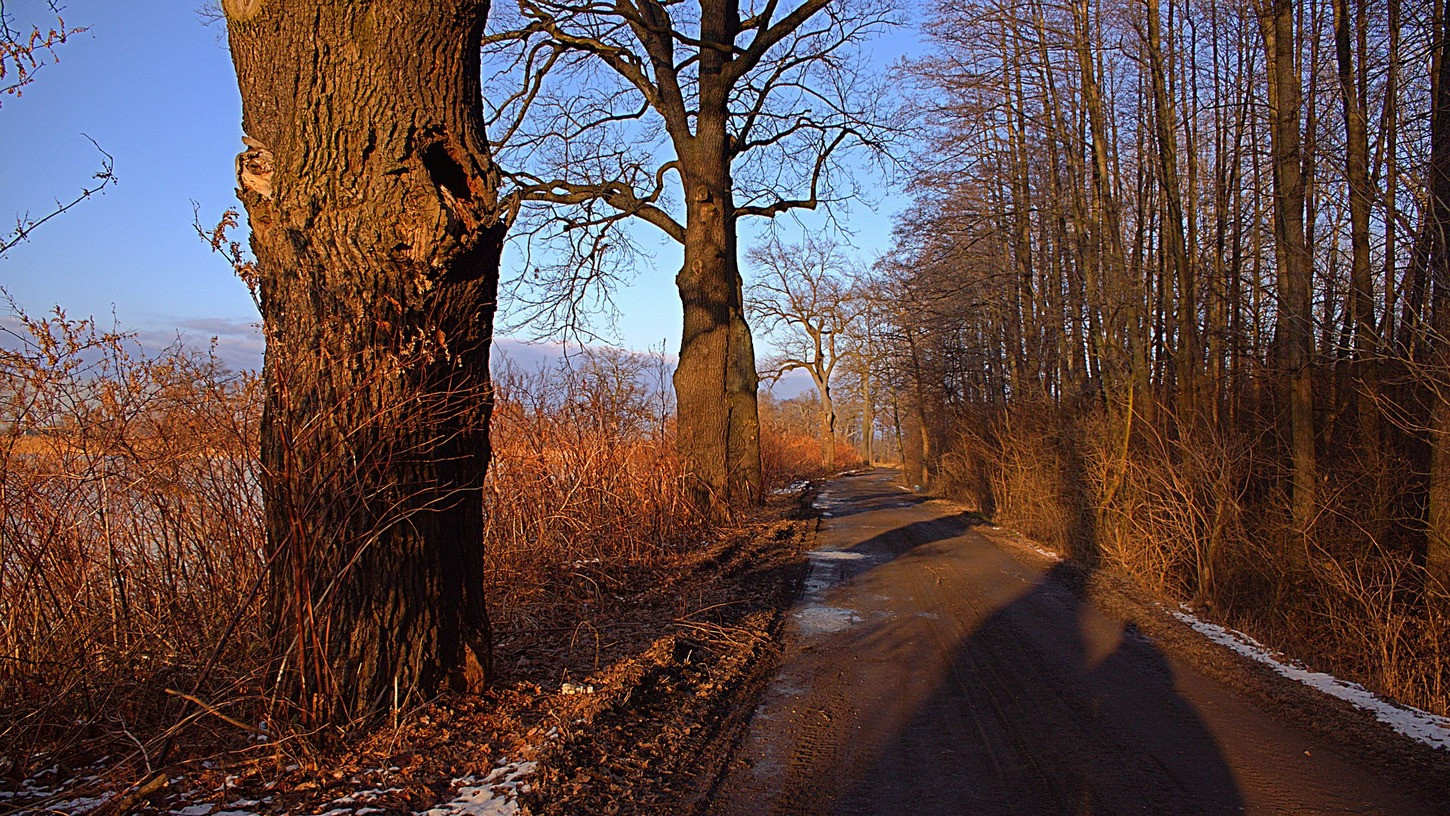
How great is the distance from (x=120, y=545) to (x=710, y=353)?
9.79 m

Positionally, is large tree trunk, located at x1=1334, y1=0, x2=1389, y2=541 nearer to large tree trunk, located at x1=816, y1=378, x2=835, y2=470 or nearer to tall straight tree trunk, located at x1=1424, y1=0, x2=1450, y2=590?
tall straight tree trunk, located at x1=1424, y1=0, x2=1450, y2=590

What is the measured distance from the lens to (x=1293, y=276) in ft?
25.6

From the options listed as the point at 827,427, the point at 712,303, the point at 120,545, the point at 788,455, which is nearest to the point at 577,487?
the point at 120,545

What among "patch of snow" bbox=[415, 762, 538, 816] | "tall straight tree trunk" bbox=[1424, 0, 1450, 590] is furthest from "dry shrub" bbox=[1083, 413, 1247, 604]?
"patch of snow" bbox=[415, 762, 538, 816]

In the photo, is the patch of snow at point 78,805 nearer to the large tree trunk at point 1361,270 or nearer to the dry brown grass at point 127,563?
the dry brown grass at point 127,563

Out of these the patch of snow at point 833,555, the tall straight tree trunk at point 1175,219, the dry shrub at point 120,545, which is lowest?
the patch of snow at point 833,555

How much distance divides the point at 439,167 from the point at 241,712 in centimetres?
265

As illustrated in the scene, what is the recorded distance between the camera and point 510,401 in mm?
7980

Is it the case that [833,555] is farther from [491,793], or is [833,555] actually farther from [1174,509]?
[491,793]

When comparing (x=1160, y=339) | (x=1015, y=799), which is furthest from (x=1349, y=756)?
(x=1160, y=339)

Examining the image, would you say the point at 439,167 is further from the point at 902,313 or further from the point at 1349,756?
the point at 902,313

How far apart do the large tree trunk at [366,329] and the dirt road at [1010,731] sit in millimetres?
1716

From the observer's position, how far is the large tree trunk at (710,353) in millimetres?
13055

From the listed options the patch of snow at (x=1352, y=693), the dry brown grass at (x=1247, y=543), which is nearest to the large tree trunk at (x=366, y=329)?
the patch of snow at (x=1352, y=693)
